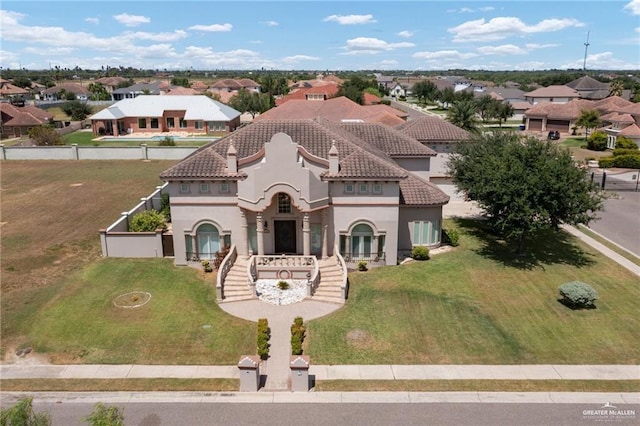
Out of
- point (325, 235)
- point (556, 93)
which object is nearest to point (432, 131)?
point (325, 235)

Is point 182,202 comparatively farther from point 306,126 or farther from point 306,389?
point 306,389

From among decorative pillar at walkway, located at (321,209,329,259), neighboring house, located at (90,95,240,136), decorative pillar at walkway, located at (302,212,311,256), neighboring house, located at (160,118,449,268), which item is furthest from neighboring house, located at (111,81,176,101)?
decorative pillar at walkway, located at (302,212,311,256)

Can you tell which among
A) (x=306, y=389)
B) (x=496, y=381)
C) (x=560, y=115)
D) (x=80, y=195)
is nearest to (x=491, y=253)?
(x=496, y=381)

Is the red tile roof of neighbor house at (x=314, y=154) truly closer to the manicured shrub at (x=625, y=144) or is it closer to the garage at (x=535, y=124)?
the manicured shrub at (x=625, y=144)

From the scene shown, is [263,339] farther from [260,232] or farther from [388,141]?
[388,141]

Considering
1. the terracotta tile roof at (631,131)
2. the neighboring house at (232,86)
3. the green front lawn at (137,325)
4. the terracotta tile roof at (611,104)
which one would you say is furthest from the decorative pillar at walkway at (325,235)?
the neighboring house at (232,86)

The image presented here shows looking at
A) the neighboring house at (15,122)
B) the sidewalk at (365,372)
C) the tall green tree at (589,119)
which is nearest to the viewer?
the sidewalk at (365,372)
